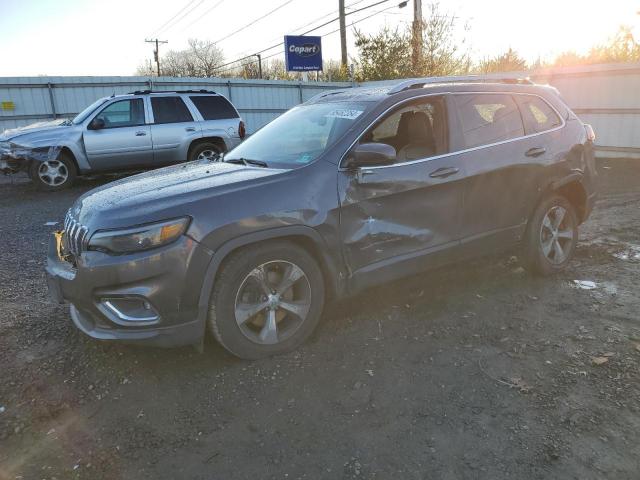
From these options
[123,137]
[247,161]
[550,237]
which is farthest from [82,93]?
[550,237]

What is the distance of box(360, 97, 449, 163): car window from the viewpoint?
381 centimetres

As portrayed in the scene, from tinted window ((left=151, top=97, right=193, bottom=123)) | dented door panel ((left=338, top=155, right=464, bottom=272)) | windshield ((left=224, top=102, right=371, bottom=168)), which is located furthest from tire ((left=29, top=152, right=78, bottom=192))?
dented door panel ((left=338, top=155, right=464, bottom=272))

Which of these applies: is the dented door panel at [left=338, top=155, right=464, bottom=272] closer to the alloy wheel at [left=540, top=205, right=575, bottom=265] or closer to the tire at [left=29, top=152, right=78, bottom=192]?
the alloy wheel at [left=540, top=205, right=575, bottom=265]

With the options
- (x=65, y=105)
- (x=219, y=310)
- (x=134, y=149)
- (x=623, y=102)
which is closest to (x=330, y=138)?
(x=219, y=310)

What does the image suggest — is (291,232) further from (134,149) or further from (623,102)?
(623,102)

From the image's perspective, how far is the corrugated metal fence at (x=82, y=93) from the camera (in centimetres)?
1420

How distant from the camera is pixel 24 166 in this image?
9.92 m

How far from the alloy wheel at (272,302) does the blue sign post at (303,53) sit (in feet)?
65.5

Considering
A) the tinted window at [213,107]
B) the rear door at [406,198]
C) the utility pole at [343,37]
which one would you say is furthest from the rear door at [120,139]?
the utility pole at [343,37]

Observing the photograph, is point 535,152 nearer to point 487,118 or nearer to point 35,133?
point 487,118

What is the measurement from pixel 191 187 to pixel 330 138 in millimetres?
1049

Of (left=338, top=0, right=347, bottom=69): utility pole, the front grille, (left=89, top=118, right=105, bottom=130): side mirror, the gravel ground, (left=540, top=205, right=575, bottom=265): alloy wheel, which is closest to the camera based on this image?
the gravel ground

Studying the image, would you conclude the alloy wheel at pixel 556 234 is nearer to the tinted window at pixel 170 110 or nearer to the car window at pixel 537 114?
the car window at pixel 537 114

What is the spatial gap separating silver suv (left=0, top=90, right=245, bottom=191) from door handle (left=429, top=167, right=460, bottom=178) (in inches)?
268
